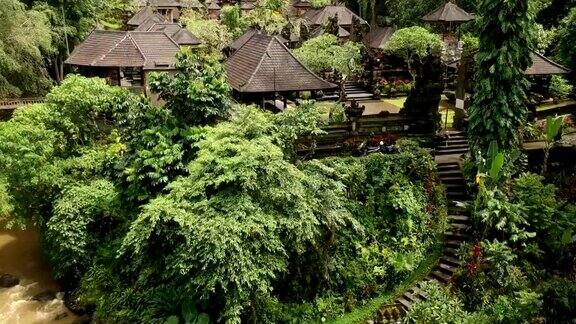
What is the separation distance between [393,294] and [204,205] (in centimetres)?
733

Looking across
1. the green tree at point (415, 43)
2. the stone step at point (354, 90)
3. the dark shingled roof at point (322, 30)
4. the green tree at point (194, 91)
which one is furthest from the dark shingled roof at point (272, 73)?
the dark shingled roof at point (322, 30)

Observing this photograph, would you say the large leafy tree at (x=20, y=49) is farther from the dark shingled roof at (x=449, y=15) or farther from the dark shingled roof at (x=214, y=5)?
the dark shingled roof at (x=214, y=5)

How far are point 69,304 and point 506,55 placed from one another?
18.9 meters

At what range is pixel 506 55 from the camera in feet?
56.7

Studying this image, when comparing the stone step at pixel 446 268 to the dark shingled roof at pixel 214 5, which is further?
the dark shingled roof at pixel 214 5

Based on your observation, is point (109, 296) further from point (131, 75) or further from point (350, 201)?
point (131, 75)

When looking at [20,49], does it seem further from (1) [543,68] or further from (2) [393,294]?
(1) [543,68]

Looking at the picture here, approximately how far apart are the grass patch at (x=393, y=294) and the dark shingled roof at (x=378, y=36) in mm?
20331

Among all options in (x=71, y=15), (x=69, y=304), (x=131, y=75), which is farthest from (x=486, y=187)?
(x=71, y=15)

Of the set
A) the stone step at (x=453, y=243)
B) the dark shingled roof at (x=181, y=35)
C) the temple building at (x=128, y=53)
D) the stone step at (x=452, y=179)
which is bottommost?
the stone step at (x=453, y=243)

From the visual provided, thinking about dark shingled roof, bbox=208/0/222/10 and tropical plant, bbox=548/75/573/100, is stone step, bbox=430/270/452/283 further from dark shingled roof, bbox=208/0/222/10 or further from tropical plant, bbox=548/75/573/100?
dark shingled roof, bbox=208/0/222/10

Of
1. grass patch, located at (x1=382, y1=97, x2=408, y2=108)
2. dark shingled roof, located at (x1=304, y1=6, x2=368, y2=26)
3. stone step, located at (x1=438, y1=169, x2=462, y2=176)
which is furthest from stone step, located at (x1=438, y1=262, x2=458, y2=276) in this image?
dark shingled roof, located at (x1=304, y1=6, x2=368, y2=26)

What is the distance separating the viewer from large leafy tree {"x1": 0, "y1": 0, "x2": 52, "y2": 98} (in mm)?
27797

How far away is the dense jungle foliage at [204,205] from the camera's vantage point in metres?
14.0
